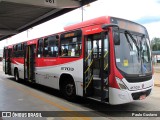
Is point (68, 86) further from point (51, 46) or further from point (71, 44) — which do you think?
point (51, 46)

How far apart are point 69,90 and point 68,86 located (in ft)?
0.52

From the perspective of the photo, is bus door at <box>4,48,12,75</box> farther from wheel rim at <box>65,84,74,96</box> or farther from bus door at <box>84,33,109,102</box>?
bus door at <box>84,33,109,102</box>

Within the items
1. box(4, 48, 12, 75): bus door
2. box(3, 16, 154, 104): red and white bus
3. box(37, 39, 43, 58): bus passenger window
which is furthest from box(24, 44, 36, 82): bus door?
box(4, 48, 12, 75): bus door

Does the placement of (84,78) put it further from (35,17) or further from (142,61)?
(35,17)

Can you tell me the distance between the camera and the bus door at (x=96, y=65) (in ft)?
23.0

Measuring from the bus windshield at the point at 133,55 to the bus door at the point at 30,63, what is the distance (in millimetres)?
6605

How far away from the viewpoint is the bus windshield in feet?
22.5

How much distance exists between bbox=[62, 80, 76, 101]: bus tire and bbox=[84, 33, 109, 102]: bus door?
97 centimetres

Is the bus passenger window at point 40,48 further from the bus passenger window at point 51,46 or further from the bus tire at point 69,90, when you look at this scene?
the bus tire at point 69,90

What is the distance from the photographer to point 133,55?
7.20 m

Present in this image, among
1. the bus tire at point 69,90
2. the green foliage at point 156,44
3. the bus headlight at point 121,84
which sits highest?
the green foliage at point 156,44

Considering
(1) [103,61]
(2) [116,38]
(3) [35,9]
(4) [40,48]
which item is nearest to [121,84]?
(1) [103,61]

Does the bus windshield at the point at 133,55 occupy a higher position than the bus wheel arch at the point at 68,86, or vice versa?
the bus windshield at the point at 133,55

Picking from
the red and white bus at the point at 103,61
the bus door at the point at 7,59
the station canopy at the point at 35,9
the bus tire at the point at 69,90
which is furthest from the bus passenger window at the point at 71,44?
the bus door at the point at 7,59
